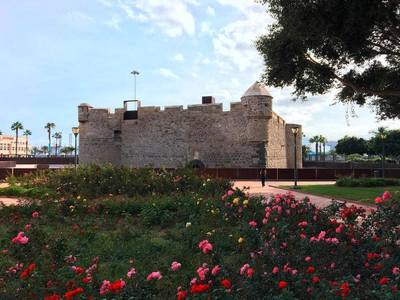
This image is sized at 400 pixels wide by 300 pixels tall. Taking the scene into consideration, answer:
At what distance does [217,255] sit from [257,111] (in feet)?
78.3

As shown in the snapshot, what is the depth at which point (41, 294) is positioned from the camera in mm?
3330

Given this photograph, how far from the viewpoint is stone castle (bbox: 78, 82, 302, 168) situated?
2775cm

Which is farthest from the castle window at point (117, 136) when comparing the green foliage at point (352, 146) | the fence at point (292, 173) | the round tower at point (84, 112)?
the green foliage at point (352, 146)

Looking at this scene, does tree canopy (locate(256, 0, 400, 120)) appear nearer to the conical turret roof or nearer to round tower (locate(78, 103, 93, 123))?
the conical turret roof

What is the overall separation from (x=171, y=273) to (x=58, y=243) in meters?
1.59

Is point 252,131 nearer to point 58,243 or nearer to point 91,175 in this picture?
point 91,175

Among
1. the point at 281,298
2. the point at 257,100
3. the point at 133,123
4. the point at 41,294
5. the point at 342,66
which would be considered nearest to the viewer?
the point at 281,298

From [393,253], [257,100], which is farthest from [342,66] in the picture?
[393,253]

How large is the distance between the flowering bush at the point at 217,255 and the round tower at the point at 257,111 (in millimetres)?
19494

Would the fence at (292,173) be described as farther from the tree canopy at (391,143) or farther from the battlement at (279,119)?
the tree canopy at (391,143)

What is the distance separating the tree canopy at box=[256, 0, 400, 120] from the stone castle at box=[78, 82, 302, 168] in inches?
397

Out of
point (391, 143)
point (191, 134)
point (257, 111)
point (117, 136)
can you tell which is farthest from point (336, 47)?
point (391, 143)

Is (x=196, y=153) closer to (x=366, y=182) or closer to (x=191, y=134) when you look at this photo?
(x=191, y=134)

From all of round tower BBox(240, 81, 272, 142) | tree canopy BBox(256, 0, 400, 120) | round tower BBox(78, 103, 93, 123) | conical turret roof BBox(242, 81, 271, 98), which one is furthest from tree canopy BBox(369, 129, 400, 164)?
round tower BBox(78, 103, 93, 123)
